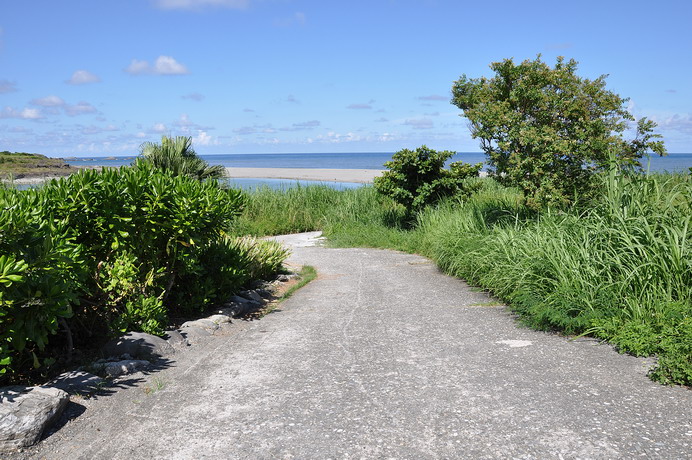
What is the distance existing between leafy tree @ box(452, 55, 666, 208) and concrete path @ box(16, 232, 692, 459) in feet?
12.3

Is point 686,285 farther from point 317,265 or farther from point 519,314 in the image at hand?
point 317,265

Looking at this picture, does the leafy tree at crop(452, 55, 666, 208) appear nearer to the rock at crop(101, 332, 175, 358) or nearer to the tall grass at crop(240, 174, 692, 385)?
the tall grass at crop(240, 174, 692, 385)

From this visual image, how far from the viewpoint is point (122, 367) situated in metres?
4.76

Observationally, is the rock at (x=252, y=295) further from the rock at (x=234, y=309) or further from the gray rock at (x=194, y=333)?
the gray rock at (x=194, y=333)

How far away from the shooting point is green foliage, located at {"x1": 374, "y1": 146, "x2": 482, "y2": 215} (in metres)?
13.6

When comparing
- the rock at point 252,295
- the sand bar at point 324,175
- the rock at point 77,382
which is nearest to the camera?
the rock at point 77,382

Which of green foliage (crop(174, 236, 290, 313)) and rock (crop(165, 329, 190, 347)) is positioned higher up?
green foliage (crop(174, 236, 290, 313))

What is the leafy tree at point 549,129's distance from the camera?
29.9ft

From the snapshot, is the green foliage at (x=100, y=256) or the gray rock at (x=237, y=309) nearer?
the green foliage at (x=100, y=256)

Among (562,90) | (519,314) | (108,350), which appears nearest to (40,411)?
(108,350)

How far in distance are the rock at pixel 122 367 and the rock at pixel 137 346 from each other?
0.21 meters

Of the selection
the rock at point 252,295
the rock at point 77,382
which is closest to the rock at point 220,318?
the rock at point 252,295

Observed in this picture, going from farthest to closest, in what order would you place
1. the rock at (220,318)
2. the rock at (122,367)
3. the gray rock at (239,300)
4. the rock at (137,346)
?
1. the gray rock at (239,300)
2. the rock at (220,318)
3. the rock at (137,346)
4. the rock at (122,367)

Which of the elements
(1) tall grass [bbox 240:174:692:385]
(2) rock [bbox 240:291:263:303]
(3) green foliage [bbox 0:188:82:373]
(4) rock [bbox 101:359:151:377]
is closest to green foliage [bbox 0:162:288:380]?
(3) green foliage [bbox 0:188:82:373]
